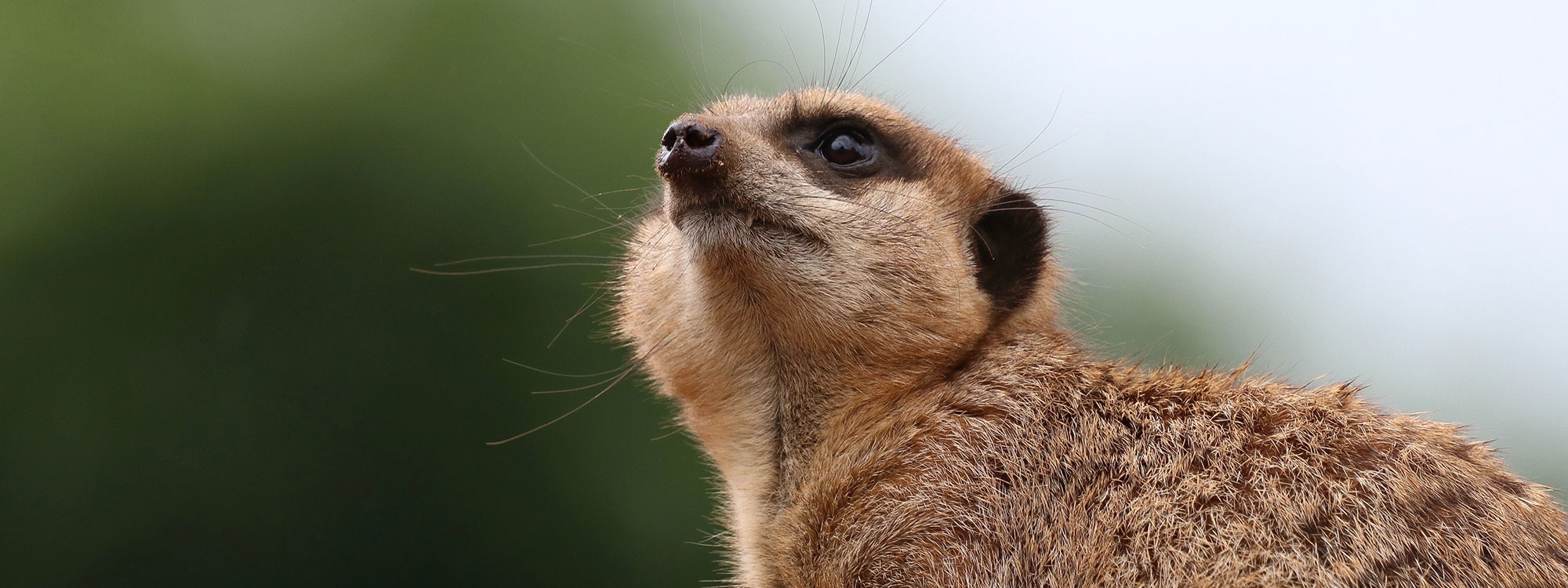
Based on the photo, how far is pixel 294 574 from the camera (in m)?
6.27

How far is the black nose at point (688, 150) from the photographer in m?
2.44

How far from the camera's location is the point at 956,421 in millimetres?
2619

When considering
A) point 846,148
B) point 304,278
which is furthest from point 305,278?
point 846,148

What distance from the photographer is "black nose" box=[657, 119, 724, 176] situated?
244 cm

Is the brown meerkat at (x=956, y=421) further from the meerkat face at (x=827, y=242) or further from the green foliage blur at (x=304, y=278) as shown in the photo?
the green foliage blur at (x=304, y=278)

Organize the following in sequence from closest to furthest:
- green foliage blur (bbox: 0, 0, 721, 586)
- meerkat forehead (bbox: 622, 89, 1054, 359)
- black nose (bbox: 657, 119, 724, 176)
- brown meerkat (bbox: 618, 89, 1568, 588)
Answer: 1. brown meerkat (bbox: 618, 89, 1568, 588)
2. black nose (bbox: 657, 119, 724, 176)
3. meerkat forehead (bbox: 622, 89, 1054, 359)
4. green foliage blur (bbox: 0, 0, 721, 586)

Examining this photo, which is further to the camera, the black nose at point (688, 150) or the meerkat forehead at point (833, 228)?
the meerkat forehead at point (833, 228)

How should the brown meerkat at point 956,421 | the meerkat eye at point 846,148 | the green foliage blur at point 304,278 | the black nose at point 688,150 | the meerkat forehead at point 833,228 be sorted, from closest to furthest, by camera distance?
1. the brown meerkat at point 956,421
2. the black nose at point 688,150
3. the meerkat forehead at point 833,228
4. the meerkat eye at point 846,148
5. the green foliage blur at point 304,278

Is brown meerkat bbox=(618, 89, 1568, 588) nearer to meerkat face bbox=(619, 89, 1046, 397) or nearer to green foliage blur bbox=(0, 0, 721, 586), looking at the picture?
meerkat face bbox=(619, 89, 1046, 397)

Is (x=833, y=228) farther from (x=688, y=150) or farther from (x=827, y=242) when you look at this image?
(x=688, y=150)

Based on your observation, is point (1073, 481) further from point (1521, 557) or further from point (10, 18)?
point (10, 18)

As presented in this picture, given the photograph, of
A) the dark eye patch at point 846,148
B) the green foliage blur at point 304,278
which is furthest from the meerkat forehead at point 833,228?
the green foliage blur at point 304,278

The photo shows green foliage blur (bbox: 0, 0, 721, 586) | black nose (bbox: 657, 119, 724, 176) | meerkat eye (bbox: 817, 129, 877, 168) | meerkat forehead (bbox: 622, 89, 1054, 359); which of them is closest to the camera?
black nose (bbox: 657, 119, 724, 176)

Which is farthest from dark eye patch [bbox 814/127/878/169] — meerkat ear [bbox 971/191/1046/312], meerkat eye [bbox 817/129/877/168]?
meerkat ear [bbox 971/191/1046/312]
